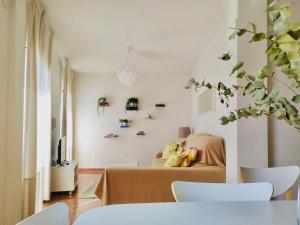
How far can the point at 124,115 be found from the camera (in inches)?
258

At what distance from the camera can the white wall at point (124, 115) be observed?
21.3 ft

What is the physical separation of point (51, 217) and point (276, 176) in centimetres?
140

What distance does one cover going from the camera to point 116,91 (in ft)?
21.7

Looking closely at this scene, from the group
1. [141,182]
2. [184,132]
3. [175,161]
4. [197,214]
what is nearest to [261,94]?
[197,214]

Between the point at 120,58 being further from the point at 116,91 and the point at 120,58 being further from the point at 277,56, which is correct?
the point at 277,56

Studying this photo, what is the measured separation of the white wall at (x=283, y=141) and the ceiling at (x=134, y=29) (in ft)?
4.39

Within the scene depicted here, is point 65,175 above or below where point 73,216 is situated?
above

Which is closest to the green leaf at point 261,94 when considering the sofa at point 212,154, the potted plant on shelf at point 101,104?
the sofa at point 212,154

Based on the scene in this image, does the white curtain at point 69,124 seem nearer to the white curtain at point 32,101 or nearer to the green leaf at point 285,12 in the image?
the white curtain at point 32,101

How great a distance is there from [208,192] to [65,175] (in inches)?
136

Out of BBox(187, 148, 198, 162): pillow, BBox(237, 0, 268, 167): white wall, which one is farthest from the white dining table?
BBox(187, 148, 198, 162): pillow

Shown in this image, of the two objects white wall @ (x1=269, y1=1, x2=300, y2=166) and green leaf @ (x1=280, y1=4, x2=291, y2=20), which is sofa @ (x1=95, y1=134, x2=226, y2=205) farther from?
green leaf @ (x1=280, y1=4, x2=291, y2=20)

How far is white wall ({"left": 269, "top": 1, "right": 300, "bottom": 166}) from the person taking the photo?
2.15 metres

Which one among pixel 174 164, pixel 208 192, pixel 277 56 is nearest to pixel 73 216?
pixel 174 164
